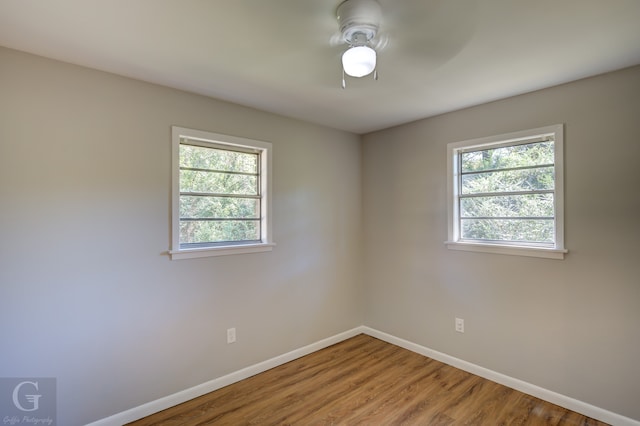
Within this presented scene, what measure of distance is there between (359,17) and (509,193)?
82.0 inches

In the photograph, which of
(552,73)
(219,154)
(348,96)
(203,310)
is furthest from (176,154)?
(552,73)

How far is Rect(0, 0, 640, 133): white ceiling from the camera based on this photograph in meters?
1.49

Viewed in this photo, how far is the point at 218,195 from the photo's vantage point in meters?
2.71

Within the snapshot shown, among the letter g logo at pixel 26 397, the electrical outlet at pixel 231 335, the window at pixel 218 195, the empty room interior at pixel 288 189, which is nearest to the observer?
the empty room interior at pixel 288 189

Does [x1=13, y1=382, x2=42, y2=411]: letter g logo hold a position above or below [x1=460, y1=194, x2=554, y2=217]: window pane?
below

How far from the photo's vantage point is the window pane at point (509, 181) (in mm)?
2521

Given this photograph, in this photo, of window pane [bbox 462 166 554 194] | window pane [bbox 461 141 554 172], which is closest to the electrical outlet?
window pane [bbox 462 166 554 194]

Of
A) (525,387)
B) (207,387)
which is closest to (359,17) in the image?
(207,387)

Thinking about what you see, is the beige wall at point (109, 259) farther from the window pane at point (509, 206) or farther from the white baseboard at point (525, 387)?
the window pane at point (509, 206)

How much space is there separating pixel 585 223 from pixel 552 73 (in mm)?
1119

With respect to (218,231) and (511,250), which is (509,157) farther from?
(218,231)

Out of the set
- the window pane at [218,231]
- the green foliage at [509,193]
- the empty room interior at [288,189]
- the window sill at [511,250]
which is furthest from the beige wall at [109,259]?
the green foliage at [509,193]

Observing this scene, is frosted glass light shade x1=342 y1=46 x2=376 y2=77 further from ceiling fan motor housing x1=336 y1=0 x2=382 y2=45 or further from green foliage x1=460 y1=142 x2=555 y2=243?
green foliage x1=460 y1=142 x2=555 y2=243

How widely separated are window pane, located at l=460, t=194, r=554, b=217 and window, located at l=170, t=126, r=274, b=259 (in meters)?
1.96
